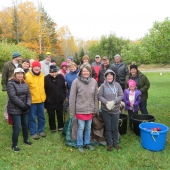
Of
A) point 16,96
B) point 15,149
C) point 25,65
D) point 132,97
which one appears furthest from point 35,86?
point 132,97

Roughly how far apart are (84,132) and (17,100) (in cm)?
165

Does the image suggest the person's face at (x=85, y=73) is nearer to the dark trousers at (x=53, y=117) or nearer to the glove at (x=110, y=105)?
the glove at (x=110, y=105)

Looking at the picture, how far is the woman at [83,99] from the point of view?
163 inches

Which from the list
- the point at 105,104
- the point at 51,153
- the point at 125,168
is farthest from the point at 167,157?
the point at 51,153

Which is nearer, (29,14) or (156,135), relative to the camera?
(156,135)

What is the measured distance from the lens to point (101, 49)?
3597 centimetres

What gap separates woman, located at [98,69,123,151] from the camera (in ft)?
13.8

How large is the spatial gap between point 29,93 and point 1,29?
35476mm

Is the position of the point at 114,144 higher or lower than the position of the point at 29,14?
lower

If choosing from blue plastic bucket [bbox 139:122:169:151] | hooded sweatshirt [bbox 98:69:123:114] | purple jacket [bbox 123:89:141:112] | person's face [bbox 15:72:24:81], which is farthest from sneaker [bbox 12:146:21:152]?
purple jacket [bbox 123:89:141:112]

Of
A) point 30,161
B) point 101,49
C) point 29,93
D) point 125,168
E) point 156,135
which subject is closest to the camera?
point 125,168

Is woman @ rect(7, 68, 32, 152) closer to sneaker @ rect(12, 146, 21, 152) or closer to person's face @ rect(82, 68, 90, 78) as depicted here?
sneaker @ rect(12, 146, 21, 152)

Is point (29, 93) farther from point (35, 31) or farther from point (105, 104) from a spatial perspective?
point (35, 31)

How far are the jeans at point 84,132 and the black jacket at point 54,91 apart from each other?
1073mm
